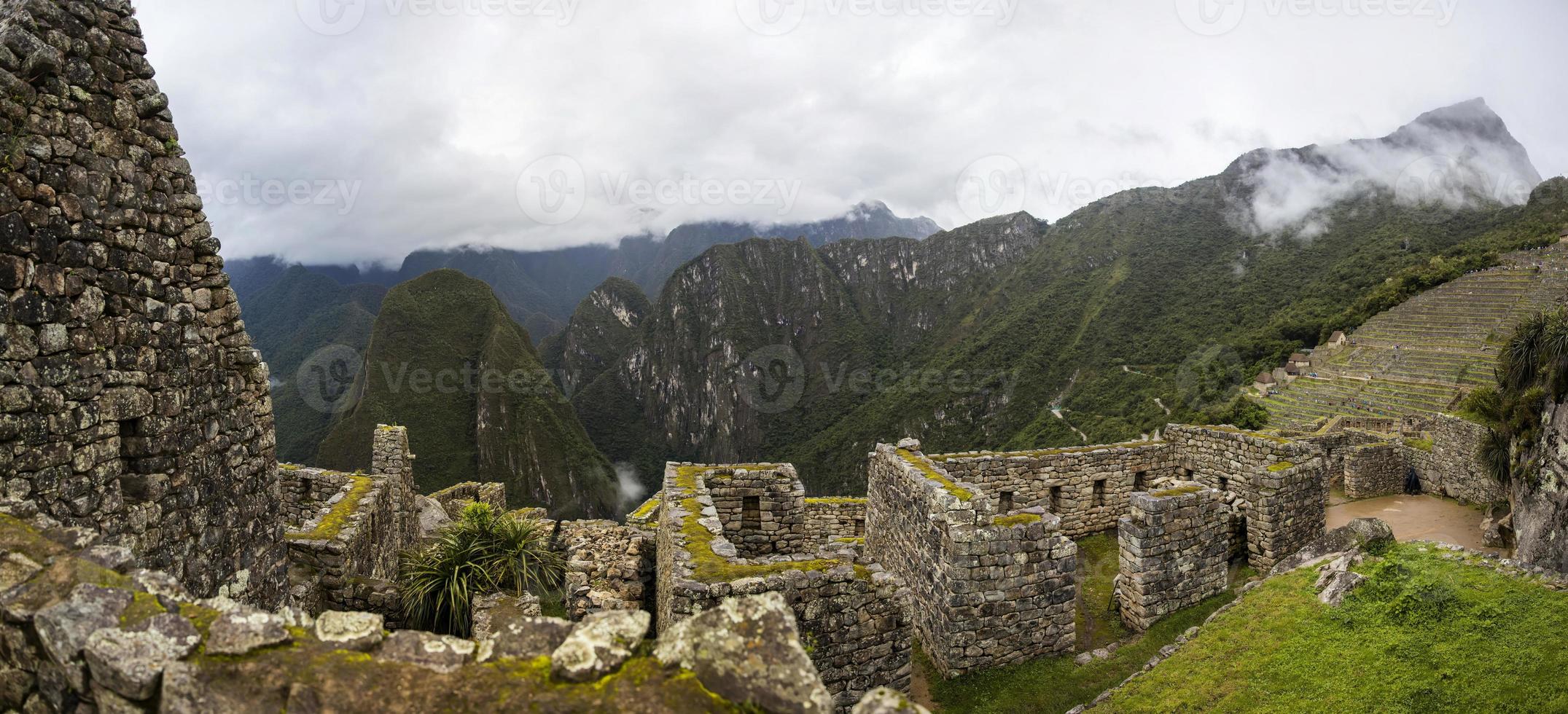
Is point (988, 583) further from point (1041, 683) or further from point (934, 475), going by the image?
point (934, 475)

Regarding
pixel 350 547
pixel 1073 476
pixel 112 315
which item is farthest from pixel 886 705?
pixel 1073 476

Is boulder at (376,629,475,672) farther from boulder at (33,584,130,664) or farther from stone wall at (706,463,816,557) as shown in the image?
stone wall at (706,463,816,557)

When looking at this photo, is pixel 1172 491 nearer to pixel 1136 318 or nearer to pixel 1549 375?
pixel 1549 375

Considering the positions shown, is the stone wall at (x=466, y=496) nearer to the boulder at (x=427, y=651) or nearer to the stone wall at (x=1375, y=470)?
the boulder at (x=427, y=651)

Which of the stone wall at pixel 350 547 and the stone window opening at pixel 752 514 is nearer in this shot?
the stone wall at pixel 350 547

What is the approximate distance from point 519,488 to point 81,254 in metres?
117

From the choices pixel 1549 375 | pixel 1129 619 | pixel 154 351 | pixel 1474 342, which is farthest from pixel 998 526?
pixel 1474 342

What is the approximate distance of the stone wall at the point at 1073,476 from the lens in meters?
11.6

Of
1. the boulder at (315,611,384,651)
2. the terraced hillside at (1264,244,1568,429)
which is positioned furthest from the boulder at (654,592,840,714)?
the terraced hillside at (1264,244,1568,429)

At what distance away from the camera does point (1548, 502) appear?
9461 millimetres

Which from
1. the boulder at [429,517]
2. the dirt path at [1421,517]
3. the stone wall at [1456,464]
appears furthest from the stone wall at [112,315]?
the stone wall at [1456,464]

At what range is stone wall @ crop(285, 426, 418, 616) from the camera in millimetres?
6957

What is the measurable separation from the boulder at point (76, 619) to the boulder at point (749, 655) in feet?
6.37

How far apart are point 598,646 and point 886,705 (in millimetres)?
1078
